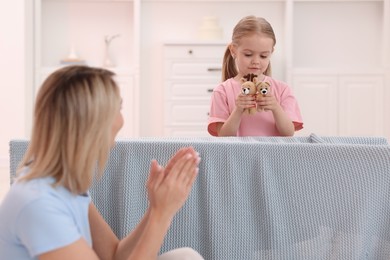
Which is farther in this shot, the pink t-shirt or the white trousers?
the pink t-shirt

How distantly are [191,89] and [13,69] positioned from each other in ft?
4.72

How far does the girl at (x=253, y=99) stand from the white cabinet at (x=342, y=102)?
311 centimetres

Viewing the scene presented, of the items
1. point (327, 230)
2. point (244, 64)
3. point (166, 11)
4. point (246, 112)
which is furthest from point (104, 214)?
point (166, 11)

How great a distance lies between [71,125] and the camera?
3.83 ft

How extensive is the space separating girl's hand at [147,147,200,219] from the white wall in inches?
166

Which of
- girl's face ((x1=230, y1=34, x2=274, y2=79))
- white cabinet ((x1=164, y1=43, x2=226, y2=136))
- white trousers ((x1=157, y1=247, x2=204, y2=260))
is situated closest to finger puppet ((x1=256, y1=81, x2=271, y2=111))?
girl's face ((x1=230, y1=34, x2=274, y2=79))

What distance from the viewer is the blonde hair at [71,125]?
117cm

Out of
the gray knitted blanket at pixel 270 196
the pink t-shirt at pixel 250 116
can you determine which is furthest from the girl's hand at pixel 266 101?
the gray knitted blanket at pixel 270 196

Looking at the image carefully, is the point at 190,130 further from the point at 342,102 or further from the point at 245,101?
the point at 245,101

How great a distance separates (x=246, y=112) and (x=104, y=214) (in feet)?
2.43

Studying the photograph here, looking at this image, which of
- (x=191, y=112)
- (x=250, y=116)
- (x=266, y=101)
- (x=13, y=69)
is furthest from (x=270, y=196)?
(x=13, y=69)

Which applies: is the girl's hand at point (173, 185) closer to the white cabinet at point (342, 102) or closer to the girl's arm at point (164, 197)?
the girl's arm at point (164, 197)

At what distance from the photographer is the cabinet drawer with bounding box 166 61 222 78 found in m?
5.54

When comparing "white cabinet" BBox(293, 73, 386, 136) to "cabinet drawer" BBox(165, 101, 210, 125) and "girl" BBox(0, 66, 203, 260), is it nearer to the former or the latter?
"cabinet drawer" BBox(165, 101, 210, 125)
